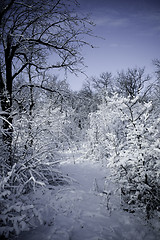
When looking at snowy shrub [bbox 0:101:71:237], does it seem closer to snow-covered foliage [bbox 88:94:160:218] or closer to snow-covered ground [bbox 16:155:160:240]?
snow-covered ground [bbox 16:155:160:240]

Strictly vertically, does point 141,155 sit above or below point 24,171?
above

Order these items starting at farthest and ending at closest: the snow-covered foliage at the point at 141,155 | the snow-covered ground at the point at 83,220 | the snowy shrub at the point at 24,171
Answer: the snow-covered foliage at the point at 141,155, the snow-covered ground at the point at 83,220, the snowy shrub at the point at 24,171

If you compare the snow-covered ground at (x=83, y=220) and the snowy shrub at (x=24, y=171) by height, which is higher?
the snowy shrub at (x=24, y=171)

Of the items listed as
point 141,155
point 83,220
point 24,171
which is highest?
point 141,155

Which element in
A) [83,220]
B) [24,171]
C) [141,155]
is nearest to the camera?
[24,171]

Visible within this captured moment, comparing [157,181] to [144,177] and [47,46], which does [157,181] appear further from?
[47,46]

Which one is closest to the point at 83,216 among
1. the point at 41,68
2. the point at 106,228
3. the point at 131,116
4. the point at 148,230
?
the point at 106,228

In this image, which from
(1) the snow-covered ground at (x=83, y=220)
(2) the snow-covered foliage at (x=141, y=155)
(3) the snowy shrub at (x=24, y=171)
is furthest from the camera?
(2) the snow-covered foliage at (x=141, y=155)

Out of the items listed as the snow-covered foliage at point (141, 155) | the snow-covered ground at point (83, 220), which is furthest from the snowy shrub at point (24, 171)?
the snow-covered foliage at point (141, 155)

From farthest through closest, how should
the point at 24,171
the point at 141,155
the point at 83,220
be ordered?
the point at 141,155
the point at 83,220
the point at 24,171

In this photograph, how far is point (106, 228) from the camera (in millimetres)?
2660

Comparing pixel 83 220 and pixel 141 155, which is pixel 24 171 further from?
pixel 141 155

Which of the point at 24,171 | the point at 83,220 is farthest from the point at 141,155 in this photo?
the point at 24,171

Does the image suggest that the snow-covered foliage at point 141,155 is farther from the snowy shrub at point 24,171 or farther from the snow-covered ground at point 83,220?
the snowy shrub at point 24,171
